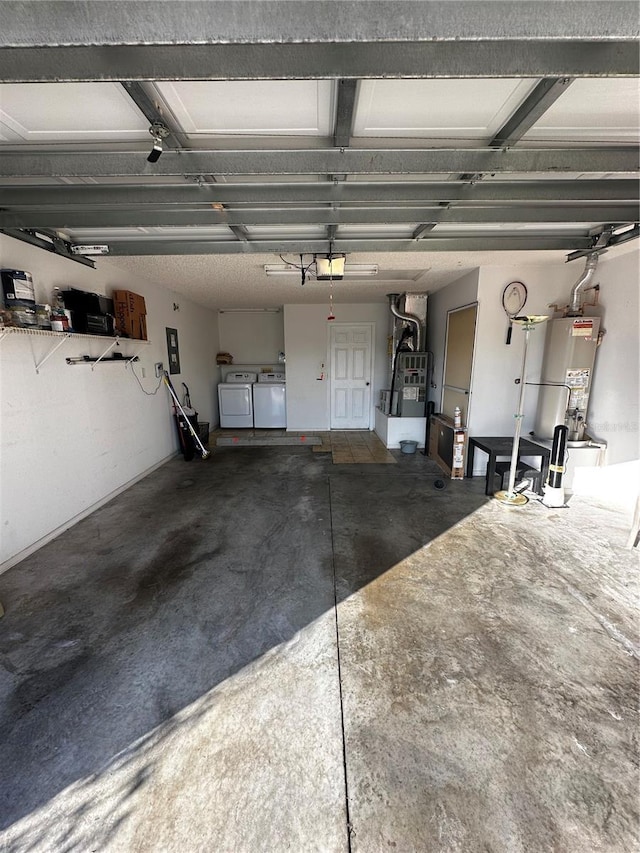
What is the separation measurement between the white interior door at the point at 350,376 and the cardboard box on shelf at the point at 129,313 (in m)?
3.41

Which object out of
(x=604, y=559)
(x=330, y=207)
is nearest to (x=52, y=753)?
(x=330, y=207)

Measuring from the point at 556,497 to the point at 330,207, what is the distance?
3.22 metres

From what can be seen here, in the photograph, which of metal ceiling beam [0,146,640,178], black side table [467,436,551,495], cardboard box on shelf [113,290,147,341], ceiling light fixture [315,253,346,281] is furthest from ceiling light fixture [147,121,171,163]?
black side table [467,436,551,495]

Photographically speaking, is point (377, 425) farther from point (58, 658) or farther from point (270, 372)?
point (58, 658)

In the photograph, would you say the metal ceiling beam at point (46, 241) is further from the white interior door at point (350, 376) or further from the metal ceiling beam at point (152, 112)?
the white interior door at point (350, 376)

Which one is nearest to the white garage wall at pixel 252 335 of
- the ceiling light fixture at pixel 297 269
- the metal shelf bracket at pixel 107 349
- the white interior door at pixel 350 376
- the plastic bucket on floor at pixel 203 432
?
the white interior door at pixel 350 376

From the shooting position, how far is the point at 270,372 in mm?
7199

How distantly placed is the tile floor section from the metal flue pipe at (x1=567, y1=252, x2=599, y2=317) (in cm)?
262

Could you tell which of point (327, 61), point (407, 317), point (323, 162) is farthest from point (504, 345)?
point (327, 61)

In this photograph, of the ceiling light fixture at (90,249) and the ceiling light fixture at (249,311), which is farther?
the ceiling light fixture at (249,311)

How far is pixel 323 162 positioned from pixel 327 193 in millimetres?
375

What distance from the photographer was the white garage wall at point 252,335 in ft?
23.7

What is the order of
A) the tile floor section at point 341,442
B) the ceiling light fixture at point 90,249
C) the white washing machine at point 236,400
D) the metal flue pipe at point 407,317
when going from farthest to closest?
1. the white washing machine at point 236,400
2. the metal flue pipe at point 407,317
3. the tile floor section at point 341,442
4. the ceiling light fixture at point 90,249

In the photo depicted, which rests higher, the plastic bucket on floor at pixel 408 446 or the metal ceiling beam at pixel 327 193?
the metal ceiling beam at pixel 327 193
